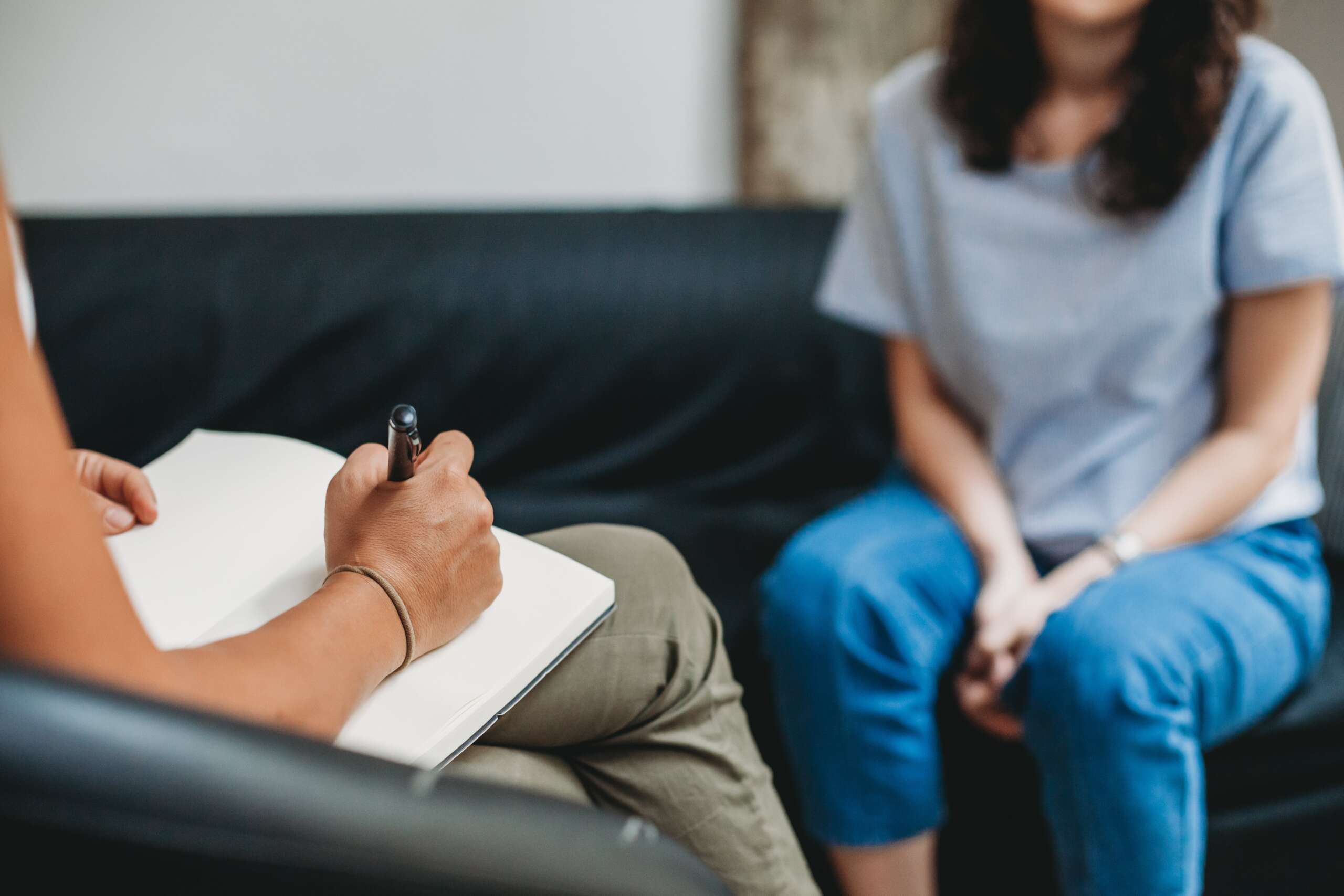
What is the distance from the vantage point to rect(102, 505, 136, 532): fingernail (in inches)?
15.2

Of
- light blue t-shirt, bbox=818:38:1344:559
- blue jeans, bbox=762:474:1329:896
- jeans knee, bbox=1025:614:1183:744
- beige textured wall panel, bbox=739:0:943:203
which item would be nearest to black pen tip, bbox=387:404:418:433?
blue jeans, bbox=762:474:1329:896

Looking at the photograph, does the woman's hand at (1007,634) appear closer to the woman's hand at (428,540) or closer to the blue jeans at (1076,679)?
the blue jeans at (1076,679)

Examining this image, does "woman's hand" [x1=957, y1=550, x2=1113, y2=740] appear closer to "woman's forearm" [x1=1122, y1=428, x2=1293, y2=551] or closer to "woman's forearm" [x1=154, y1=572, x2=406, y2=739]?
"woman's forearm" [x1=1122, y1=428, x2=1293, y2=551]

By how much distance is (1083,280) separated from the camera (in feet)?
2.76

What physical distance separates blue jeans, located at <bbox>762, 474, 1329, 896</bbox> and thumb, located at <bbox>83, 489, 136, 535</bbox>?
0.36 m

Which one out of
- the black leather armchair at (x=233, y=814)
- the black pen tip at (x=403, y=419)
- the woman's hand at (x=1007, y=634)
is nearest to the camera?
the black leather armchair at (x=233, y=814)

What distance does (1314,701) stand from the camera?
0.79 m

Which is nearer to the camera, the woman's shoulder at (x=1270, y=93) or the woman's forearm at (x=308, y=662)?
the woman's forearm at (x=308, y=662)

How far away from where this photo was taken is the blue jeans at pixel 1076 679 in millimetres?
672

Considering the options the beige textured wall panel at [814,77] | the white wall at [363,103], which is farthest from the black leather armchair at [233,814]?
the beige textured wall panel at [814,77]

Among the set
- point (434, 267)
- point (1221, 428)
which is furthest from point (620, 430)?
point (1221, 428)

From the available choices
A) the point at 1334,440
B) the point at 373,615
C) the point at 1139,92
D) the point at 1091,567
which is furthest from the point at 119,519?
the point at 1334,440

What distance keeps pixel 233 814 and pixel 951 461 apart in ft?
2.47

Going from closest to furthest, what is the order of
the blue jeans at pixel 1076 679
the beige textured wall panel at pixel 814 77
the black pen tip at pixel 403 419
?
1. the black pen tip at pixel 403 419
2. the blue jeans at pixel 1076 679
3. the beige textured wall panel at pixel 814 77
